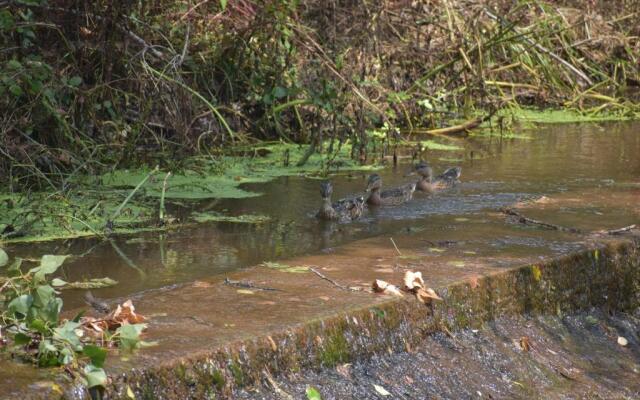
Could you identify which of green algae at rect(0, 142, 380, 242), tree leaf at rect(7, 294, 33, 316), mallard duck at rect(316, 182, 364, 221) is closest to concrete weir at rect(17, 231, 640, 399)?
tree leaf at rect(7, 294, 33, 316)

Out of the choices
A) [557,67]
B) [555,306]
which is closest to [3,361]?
[555,306]

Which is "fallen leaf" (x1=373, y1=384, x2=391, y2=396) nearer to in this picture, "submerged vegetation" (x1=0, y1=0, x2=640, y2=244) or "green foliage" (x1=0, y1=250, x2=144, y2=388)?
"green foliage" (x1=0, y1=250, x2=144, y2=388)

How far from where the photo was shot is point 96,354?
3.68 metres

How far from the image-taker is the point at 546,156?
11211mm

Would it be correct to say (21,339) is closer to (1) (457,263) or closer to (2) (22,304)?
(2) (22,304)

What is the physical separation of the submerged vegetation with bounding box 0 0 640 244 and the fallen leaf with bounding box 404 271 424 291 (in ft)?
8.18

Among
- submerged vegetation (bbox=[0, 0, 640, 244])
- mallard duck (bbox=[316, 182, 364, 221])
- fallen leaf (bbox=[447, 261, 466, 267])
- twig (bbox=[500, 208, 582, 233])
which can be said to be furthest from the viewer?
submerged vegetation (bbox=[0, 0, 640, 244])

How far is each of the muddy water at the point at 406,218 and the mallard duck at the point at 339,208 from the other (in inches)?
3.7

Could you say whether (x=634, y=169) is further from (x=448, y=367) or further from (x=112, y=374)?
(x=112, y=374)

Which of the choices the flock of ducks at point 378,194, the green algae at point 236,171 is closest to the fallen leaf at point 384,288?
the flock of ducks at point 378,194

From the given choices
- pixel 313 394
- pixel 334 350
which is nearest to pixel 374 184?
pixel 334 350

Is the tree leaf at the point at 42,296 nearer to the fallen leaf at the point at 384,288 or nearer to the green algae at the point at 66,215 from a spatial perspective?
the fallen leaf at the point at 384,288

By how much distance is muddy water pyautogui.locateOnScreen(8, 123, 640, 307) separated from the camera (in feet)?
20.4

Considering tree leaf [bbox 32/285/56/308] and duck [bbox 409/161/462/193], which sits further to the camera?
duck [bbox 409/161/462/193]
